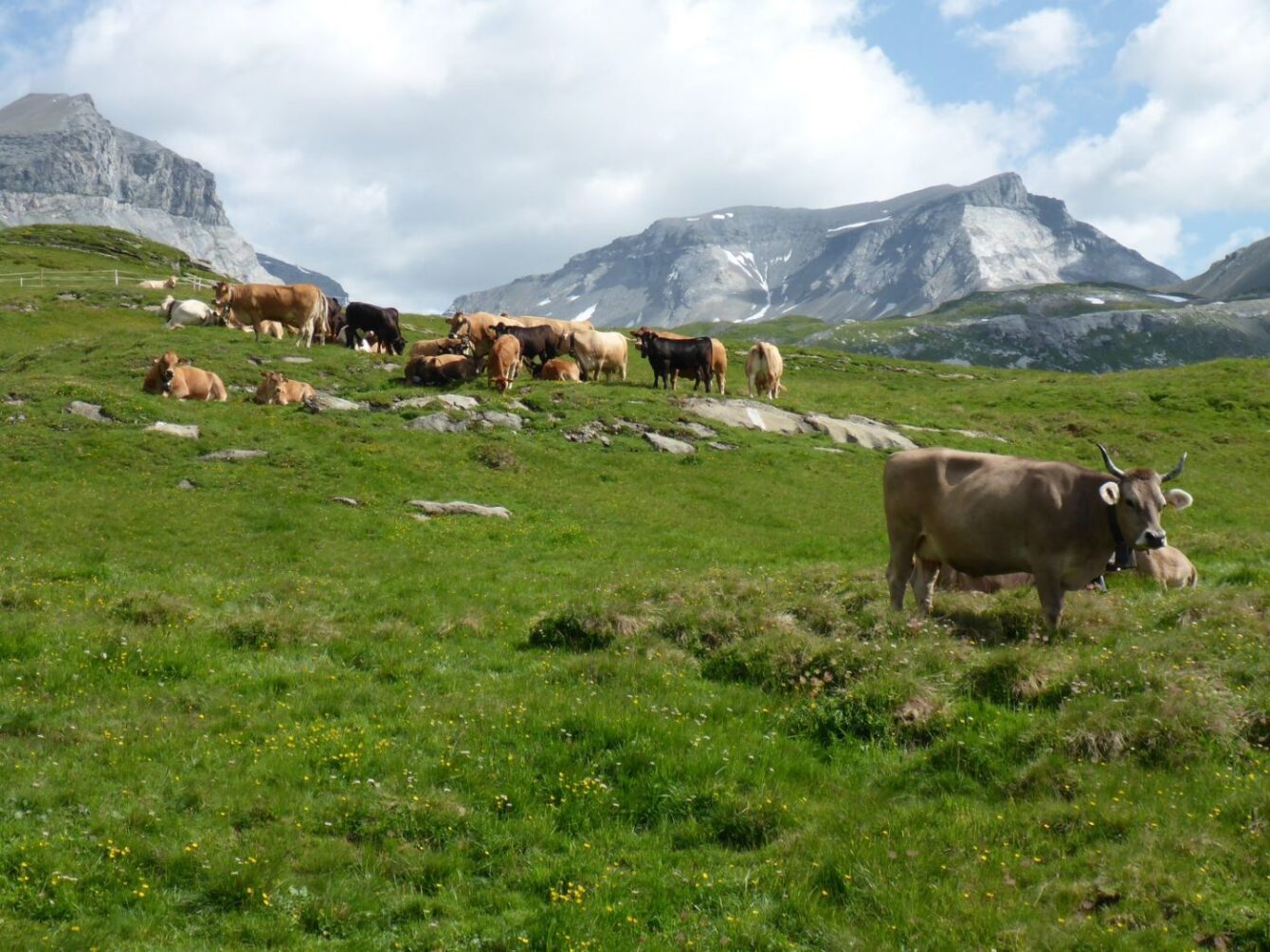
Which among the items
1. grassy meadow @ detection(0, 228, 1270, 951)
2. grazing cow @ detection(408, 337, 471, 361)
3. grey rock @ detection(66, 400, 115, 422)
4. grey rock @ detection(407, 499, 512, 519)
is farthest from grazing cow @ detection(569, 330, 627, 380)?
grassy meadow @ detection(0, 228, 1270, 951)

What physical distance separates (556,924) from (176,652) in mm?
7599

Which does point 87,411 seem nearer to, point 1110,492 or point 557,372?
point 557,372

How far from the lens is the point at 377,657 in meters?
13.3

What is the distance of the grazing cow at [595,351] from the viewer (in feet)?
146

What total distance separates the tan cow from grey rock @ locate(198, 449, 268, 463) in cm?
654

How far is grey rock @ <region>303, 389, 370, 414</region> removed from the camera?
33.9 meters

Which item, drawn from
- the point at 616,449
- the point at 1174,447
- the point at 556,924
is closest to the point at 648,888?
the point at 556,924

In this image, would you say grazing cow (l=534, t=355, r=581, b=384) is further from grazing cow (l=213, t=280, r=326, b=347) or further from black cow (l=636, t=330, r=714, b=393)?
grazing cow (l=213, t=280, r=326, b=347)

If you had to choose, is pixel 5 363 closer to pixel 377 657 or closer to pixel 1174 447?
pixel 377 657

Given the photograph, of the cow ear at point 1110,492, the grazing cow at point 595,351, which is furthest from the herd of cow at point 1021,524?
the grazing cow at point 595,351

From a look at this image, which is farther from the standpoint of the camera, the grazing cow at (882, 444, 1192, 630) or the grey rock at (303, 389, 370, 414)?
the grey rock at (303, 389, 370, 414)

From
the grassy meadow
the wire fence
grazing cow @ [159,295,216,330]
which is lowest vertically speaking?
the grassy meadow

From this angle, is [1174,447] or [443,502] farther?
[1174,447]

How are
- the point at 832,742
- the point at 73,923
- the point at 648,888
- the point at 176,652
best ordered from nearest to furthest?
the point at 73,923 → the point at 648,888 → the point at 832,742 → the point at 176,652
